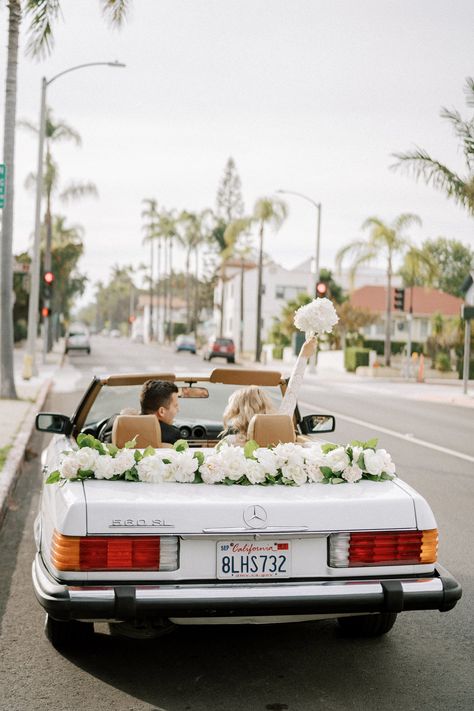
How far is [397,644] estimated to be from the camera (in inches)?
186

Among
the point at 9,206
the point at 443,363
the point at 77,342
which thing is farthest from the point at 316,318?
the point at 77,342

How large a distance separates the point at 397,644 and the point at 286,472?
1.21 m

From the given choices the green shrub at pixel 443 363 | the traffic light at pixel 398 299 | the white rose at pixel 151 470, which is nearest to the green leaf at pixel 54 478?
the white rose at pixel 151 470

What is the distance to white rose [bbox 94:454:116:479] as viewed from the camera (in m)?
4.21

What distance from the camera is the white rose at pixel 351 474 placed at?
14.3ft

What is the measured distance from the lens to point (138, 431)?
185 inches

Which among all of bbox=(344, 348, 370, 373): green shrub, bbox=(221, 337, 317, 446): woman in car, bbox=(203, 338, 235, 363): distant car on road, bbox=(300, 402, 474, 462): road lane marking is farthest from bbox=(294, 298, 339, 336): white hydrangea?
bbox=(203, 338, 235, 363): distant car on road

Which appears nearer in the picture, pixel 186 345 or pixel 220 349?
pixel 220 349

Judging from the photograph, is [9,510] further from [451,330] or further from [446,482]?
[451,330]

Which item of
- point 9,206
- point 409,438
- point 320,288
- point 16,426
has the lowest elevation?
point 409,438

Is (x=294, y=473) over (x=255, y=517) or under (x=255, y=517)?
over

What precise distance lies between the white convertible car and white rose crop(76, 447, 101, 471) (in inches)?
0.6

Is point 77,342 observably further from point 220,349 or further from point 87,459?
point 87,459

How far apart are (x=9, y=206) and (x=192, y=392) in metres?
15.1
